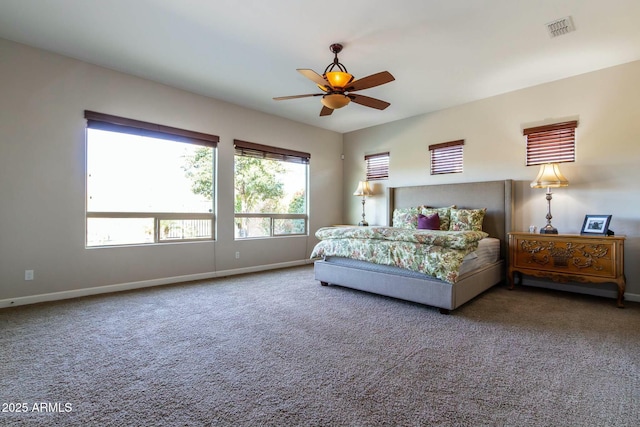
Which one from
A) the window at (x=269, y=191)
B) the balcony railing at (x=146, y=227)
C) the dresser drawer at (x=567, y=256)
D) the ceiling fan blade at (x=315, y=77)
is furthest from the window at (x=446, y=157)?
the balcony railing at (x=146, y=227)

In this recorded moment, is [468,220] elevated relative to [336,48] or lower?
lower

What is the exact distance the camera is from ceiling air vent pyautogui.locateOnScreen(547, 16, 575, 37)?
2857mm

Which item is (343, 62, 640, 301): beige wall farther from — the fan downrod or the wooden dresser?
the fan downrod

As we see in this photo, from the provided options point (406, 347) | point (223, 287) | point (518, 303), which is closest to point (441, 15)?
point (406, 347)

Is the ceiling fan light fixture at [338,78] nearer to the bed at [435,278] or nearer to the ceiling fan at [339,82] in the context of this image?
the ceiling fan at [339,82]

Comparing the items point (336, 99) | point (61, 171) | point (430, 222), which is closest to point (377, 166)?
point (430, 222)

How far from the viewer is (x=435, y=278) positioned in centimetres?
322

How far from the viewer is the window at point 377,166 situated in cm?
618

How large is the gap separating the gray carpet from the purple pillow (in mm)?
1416

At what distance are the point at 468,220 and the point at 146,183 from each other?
479 cm

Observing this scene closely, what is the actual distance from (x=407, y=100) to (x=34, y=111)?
196 inches

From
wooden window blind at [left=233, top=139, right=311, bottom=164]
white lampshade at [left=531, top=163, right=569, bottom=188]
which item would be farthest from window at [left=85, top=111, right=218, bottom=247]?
white lampshade at [left=531, top=163, right=569, bottom=188]

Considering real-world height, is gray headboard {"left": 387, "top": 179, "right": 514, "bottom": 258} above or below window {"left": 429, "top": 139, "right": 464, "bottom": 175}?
below

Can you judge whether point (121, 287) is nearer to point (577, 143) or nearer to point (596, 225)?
point (596, 225)
